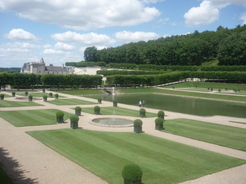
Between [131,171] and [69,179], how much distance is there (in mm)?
3071

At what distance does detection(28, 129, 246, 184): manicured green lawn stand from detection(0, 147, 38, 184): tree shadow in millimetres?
2794

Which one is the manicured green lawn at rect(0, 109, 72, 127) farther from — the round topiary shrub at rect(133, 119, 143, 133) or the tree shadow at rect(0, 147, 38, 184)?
the tree shadow at rect(0, 147, 38, 184)

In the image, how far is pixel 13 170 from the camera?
12188 millimetres

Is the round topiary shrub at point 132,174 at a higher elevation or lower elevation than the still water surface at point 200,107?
higher

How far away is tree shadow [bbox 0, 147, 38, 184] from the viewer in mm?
11039

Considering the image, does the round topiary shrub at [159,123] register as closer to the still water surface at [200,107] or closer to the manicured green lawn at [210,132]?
the manicured green lawn at [210,132]

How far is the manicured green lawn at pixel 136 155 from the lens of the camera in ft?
41.0

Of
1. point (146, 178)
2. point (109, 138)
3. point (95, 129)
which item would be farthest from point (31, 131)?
point (146, 178)

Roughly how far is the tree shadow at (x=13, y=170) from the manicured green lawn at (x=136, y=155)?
110 inches

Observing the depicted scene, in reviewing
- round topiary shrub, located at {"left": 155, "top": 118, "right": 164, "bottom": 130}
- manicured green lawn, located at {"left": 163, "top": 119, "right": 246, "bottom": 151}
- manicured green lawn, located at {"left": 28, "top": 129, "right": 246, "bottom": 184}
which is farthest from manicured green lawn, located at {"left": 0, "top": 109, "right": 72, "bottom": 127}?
manicured green lawn, located at {"left": 163, "top": 119, "right": 246, "bottom": 151}

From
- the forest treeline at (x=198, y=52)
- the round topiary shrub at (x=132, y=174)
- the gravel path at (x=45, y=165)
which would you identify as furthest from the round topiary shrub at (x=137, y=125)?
the forest treeline at (x=198, y=52)

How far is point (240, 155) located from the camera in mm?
16172

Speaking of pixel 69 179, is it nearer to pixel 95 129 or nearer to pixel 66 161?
pixel 66 161

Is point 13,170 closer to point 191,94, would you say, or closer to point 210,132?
point 210,132
